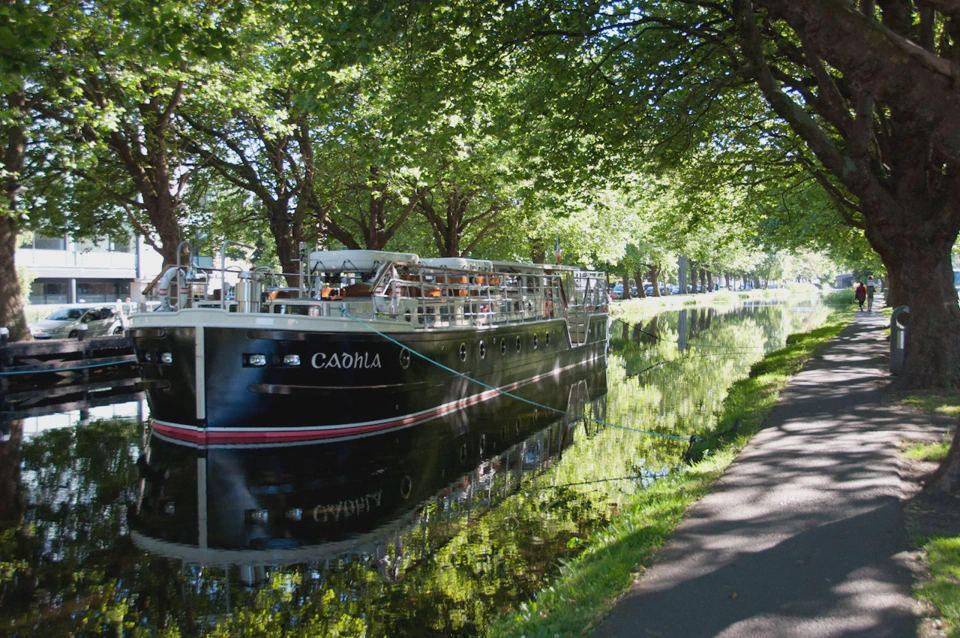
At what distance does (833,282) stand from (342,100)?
612 ft

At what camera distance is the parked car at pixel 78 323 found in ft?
96.9

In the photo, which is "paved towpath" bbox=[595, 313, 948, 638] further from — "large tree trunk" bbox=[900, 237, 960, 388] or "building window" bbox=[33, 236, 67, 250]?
"building window" bbox=[33, 236, 67, 250]

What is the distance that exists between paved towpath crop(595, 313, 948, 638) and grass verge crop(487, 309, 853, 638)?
0.55 feet

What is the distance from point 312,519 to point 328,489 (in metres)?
1.37

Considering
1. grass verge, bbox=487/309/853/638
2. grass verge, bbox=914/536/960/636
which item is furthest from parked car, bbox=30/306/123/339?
grass verge, bbox=914/536/960/636

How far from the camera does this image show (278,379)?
13.4 m

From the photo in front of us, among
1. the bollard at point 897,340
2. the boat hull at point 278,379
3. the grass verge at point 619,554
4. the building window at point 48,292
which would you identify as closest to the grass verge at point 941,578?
the grass verge at point 619,554

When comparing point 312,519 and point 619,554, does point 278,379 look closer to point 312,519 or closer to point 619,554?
point 312,519

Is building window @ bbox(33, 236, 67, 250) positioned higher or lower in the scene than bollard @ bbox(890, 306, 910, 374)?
higher

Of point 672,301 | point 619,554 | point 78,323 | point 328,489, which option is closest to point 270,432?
point 328,489

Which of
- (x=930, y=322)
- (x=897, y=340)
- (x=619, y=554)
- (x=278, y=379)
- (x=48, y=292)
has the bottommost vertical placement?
(x=619, y=554)

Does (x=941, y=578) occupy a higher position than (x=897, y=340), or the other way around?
(x=897, y=340)

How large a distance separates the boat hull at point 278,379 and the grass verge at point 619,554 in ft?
21.0

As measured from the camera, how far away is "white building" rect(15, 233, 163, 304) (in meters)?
51.2
